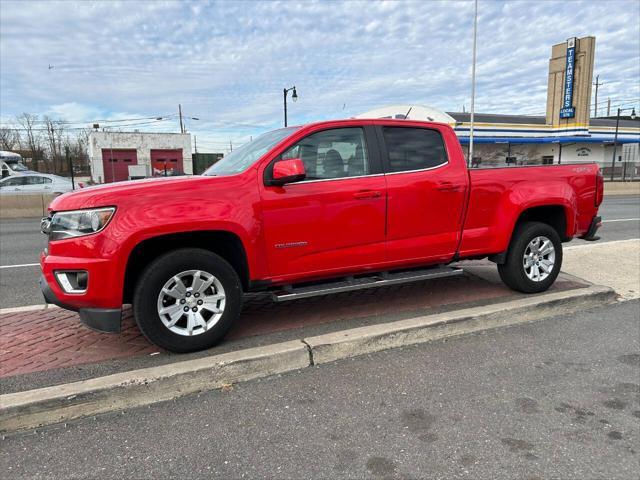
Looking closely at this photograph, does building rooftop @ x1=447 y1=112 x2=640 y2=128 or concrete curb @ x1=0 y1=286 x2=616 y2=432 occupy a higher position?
building rooftop @ x1=447 y1=112 x2=640 y2=128

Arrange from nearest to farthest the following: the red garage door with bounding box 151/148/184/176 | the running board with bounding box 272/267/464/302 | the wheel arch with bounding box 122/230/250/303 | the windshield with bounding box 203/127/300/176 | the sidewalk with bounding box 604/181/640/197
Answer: the wheel arch with bounding box 122/230/250/303 → the running board with bounding box 272/267/464/302 → the windshield with bounding box 203/127/300/176 → the sidewalk with bounding box 604/181/640/197 → the red garage door with bounding box 151/148/184/176

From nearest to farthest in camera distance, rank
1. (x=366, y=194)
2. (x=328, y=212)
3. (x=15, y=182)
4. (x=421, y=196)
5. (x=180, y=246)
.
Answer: (x=180, y=246) → (x=328, y=212) → (x=366, y=194) → (x=421, y=196) → (x=15, y=182)

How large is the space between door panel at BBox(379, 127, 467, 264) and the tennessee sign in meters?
43.5

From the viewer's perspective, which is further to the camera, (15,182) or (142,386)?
(15,182)

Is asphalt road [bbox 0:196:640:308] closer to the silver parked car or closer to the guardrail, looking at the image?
the guardrail

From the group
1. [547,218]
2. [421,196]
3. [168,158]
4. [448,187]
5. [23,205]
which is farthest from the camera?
[168,158]

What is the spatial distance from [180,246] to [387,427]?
210 cm

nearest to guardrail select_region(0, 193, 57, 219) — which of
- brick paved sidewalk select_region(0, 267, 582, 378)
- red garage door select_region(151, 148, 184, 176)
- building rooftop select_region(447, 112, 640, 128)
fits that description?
brick paved sidewalk select_region(0, 267, 582, 378)

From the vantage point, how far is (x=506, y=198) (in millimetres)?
5035

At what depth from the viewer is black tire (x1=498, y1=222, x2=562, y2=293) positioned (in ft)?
16.9

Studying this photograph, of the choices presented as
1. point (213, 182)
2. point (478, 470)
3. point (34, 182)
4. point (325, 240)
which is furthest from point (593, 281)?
point (34, 182)

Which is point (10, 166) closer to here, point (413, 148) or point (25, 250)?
point (25, 250)

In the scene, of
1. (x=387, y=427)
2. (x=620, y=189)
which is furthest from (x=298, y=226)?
(x=620, y=189)

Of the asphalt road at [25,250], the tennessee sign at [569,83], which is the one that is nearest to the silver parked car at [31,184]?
the asphalt road at [25,250]
